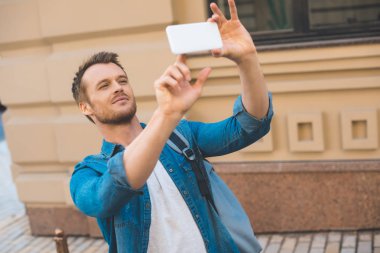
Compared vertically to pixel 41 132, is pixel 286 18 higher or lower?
higher

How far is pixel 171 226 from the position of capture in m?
2.36

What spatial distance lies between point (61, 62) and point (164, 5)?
117 cm

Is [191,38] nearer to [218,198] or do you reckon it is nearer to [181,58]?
[181,58]

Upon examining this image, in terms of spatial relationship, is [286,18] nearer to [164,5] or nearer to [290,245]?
[164,5]

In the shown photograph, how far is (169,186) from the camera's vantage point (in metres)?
2.41

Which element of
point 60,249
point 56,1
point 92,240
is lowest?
point 92,240

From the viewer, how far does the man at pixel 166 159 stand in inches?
89.4

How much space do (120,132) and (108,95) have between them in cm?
18

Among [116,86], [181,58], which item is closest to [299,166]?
[116,86]

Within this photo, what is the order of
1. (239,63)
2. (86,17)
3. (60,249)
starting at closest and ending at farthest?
(239,63) → (60,249) → (86,17)

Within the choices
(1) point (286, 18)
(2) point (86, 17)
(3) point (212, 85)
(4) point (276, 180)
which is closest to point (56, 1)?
(2) point (86, 17)

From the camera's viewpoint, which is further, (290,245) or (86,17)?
(86,17)

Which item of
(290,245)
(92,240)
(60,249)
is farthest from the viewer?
(92,240)

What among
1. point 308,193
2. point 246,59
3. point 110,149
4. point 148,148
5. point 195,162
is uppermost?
point 246,59
